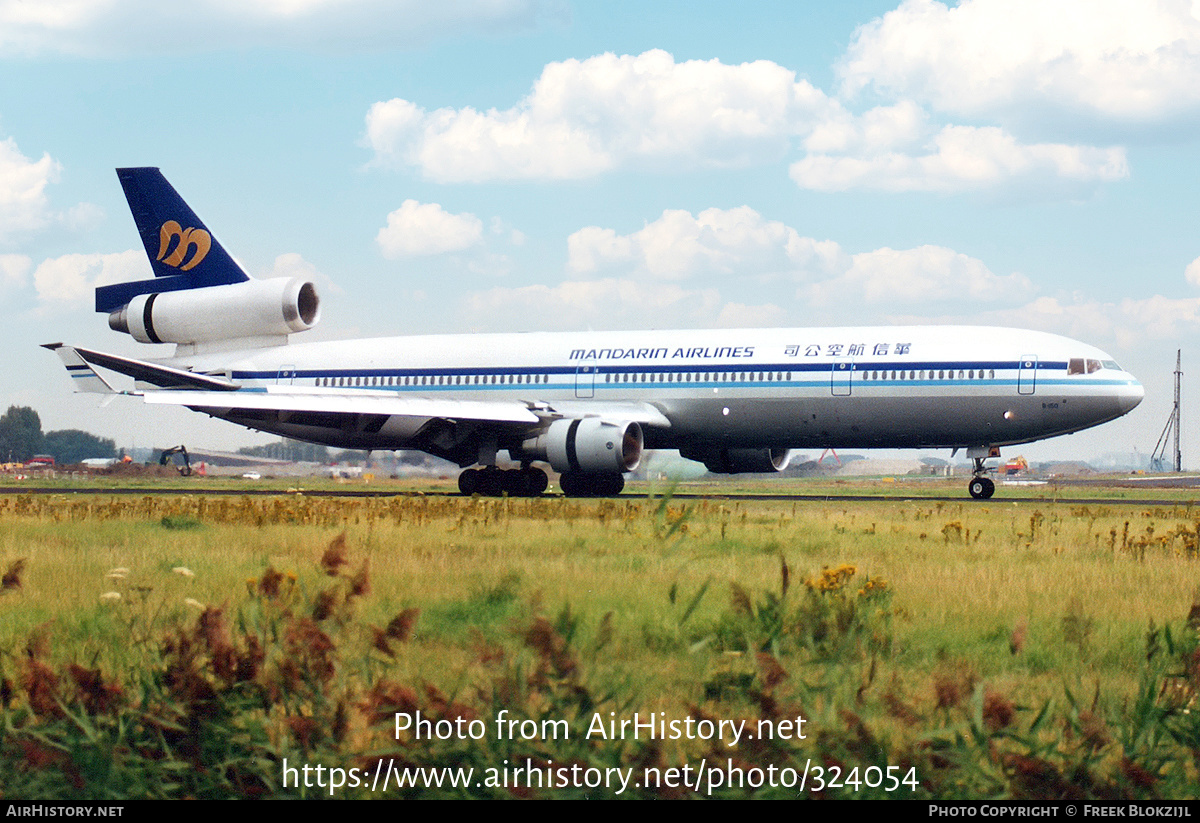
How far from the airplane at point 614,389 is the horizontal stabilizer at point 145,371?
0.08 metres

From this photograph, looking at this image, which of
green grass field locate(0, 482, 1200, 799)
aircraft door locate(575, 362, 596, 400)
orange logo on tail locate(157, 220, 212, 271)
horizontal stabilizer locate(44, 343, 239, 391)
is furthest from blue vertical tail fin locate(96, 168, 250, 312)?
green grass field locate(0, 482, 1200, 799)

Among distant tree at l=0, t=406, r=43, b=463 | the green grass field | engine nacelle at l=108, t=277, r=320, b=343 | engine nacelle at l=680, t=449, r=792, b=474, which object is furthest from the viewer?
distant tree at l=0, t=406, r=43, b=463

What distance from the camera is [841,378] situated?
29.5 m

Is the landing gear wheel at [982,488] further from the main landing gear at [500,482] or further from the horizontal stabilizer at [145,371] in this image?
the horizontal stabilizer at [145,371]

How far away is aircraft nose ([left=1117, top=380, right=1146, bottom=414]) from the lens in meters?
29.1

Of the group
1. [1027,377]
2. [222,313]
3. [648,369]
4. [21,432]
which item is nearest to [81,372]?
[222,313]

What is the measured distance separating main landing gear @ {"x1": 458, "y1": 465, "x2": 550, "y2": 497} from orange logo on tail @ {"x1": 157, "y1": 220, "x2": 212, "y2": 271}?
1295 centimetres

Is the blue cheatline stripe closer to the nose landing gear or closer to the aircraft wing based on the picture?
the nose landing gear

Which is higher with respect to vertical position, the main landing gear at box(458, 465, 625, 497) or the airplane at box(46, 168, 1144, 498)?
the airplane at box(46, 168, 1144, 498)

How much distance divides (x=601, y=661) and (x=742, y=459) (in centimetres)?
2901

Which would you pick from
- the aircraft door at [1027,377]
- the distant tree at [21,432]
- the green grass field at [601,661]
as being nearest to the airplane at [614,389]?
the aircraft door at [1027,377]

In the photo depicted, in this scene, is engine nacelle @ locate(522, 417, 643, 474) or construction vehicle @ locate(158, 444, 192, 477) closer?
engine nacelle @ locate(522, 417, 643, 474)

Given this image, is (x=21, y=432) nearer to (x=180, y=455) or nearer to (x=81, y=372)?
(x=180, y=455)

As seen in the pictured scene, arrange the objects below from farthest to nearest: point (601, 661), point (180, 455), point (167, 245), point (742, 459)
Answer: point (180, 455) → point (167, 245) → point (742, 459) → point (601, 661)
